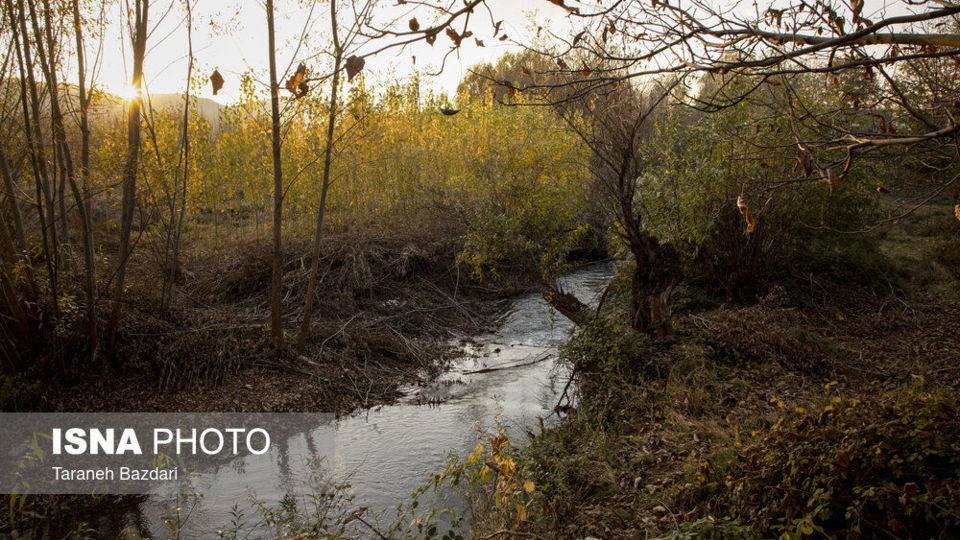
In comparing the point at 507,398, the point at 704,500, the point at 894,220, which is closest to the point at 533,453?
the point at 704,500

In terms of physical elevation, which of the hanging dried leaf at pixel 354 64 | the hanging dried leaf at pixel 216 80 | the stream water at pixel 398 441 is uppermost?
the hanging dried leaf at pixel 216 80

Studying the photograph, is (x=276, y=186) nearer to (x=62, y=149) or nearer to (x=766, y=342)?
(x=62, y=149)

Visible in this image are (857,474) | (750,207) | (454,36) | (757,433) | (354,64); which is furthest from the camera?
(750,207)

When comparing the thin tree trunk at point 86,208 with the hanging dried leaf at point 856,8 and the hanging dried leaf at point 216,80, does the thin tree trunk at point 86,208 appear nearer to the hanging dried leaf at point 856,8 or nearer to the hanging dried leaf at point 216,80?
the hanging dried leaf at point 216,80

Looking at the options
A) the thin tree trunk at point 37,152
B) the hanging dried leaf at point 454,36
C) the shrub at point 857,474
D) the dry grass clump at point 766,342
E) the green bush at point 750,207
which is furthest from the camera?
the green bush at point 750,207

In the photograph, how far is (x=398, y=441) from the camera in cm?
605

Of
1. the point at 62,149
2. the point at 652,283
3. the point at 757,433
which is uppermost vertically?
the point at 62,149

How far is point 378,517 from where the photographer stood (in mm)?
4551

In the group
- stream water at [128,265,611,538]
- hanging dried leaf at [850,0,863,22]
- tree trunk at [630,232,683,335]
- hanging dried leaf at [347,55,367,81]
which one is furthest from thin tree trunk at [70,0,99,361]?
hanging dried leaf at [850,0,863,22]

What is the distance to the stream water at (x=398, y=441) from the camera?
4801 mm

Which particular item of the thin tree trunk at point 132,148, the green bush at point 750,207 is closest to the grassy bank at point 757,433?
the green bush at point 750,207

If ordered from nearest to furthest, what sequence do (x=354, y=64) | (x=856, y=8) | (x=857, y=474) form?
(x=354, y=64), (x=856, y=8), (x=857, y=474)

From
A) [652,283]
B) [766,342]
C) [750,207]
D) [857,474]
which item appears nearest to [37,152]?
[652,283]

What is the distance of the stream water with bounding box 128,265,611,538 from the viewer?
480 cm
